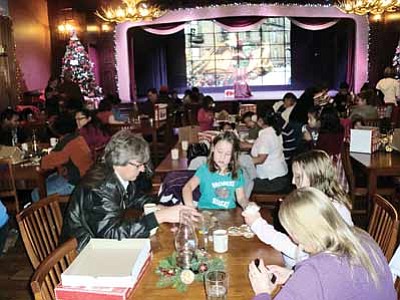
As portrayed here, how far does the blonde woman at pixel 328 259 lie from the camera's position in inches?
65.3

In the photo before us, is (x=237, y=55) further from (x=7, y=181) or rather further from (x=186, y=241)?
(x=186, y=241)

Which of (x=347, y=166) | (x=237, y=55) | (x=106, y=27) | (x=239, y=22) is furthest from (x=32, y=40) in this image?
(x=347, y=166)

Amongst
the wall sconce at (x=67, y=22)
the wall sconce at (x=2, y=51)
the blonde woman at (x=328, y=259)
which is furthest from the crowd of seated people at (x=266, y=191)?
the wall sconce at (x=67, y=22)

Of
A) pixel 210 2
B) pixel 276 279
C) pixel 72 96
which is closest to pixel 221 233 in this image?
pixel 276 279

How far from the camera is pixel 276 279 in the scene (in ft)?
7.04

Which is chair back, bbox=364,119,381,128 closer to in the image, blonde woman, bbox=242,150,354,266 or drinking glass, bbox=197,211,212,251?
blonde woman, bbox=242,150,354,266

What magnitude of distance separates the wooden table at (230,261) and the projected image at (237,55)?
43.8ft

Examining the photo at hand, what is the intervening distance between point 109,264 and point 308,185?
3.87ft

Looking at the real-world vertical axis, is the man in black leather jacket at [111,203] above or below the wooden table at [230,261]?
above

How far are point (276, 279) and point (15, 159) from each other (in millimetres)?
3652

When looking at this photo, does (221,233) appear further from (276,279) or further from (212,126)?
(212,126)

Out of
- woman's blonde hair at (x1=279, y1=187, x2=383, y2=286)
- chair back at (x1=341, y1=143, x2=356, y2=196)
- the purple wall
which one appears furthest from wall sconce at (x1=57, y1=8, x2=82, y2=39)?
woman's blonde hair at (x1=279, y1=187, x2=383, y2=286)

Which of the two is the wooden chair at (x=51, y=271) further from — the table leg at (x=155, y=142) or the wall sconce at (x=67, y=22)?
the wall sconce at (x=67, y=22)

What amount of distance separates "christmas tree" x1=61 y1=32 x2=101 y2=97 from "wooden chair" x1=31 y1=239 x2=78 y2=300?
10.3 metres
